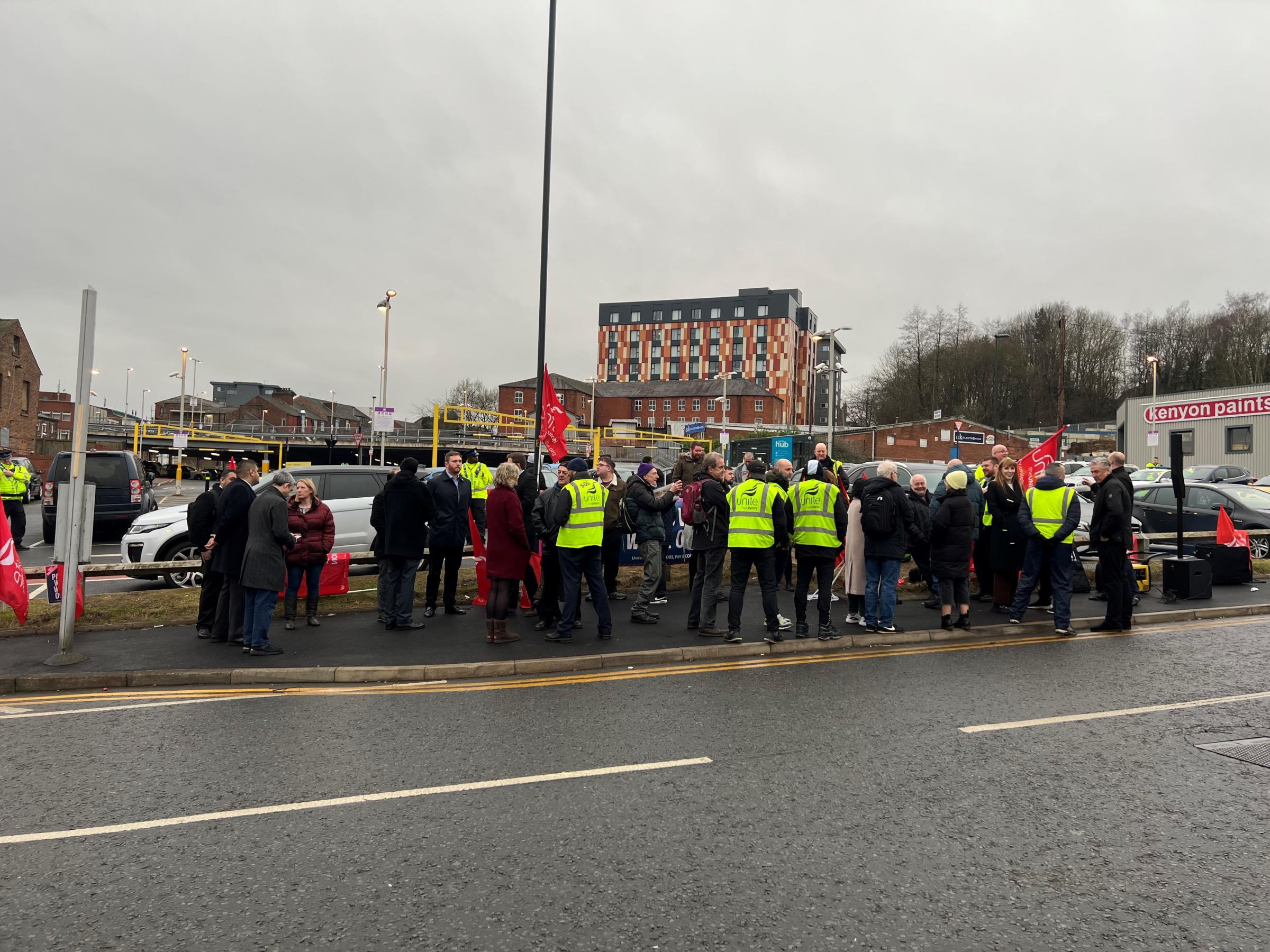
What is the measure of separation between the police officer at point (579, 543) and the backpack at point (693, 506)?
101cm

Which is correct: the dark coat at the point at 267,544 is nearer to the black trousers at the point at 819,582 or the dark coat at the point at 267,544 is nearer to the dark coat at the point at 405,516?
the dark coat at the point at 405,516

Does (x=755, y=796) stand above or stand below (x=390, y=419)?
below

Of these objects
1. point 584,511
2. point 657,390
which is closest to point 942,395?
point 657,390

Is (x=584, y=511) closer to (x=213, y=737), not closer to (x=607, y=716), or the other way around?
(x=607, y=716)

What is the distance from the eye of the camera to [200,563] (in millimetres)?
11023

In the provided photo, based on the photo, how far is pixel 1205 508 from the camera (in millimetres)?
16438

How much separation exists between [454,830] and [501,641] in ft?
15.5

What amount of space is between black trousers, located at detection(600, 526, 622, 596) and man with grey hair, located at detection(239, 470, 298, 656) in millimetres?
3645

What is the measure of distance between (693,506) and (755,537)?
1137 millimetres

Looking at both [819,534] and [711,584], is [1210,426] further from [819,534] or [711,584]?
[711,584]

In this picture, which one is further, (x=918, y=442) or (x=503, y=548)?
(x=918, y=442)

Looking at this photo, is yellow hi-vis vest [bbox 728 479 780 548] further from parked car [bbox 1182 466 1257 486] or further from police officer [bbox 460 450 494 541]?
parked car [bbox 1182 466 1257 486]

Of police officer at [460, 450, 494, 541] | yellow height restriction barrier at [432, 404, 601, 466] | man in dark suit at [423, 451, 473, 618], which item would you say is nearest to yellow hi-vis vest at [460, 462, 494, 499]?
police officer at [460, 450, 494, 541]

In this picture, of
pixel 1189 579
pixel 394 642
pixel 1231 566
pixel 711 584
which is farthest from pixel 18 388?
pixel 1231 566
